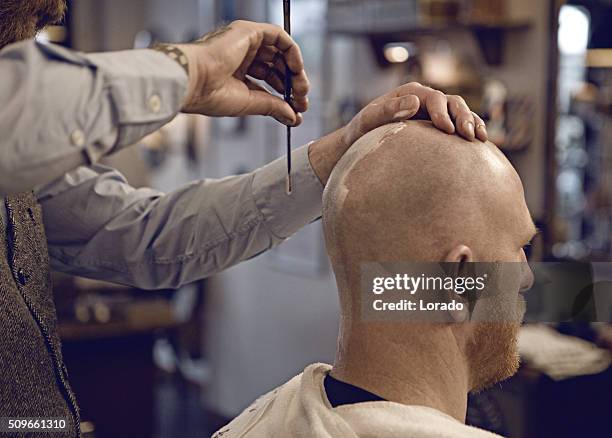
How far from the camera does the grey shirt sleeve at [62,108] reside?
1019 mm

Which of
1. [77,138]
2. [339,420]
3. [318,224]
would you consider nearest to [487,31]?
[318,224]

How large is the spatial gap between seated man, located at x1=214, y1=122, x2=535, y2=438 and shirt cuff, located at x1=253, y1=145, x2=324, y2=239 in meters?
0.24

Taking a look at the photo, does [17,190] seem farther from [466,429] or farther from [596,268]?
[596,268]

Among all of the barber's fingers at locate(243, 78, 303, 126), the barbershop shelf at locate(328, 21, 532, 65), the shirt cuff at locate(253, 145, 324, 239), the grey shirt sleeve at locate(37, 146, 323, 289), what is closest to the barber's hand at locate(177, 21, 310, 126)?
the barber's fingers at locate(243, 78, 303, 126)

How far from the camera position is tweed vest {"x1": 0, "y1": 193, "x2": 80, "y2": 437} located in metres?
1.47

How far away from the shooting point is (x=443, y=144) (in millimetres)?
1254

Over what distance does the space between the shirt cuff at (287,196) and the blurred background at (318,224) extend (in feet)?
3.91

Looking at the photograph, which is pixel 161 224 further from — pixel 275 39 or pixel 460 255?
pixel 460 255

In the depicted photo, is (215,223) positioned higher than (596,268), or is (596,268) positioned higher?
(215,223)

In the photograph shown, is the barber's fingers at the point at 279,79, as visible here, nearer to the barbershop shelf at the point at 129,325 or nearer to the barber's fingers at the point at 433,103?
the barber's fingers at the point at 433,103

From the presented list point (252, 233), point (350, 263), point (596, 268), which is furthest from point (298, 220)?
point (596, 268)

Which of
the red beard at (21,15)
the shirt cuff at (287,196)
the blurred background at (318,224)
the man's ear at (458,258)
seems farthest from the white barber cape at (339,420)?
the blurred background at (318,224)

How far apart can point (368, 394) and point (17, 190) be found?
0.58 m

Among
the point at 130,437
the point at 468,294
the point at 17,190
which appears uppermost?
the point at 17,190
